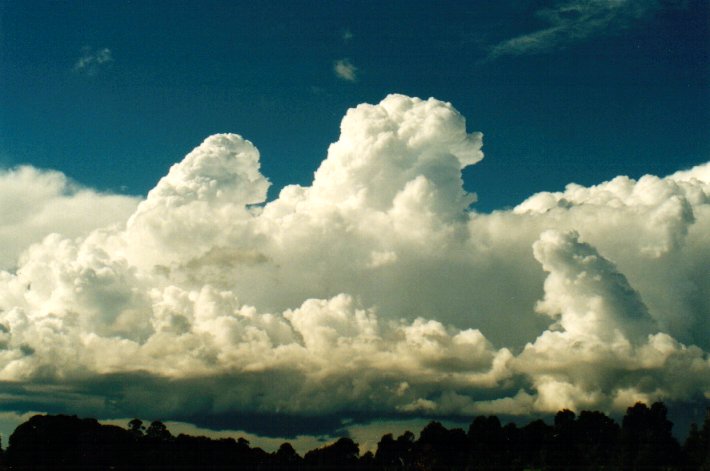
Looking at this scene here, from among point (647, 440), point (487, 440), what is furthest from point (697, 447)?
point (487, 440)

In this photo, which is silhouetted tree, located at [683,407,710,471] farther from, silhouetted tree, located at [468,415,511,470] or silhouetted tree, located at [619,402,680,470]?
silhouetted tree, located at [468,415,511,470]

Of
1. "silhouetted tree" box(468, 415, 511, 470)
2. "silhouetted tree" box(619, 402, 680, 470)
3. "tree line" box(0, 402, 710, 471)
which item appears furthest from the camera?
"silhouetted tree" box(468, 415, 511, 470)

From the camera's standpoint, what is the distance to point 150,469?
17750cm

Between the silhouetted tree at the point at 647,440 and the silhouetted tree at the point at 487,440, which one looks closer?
the silhouetted tree at the point at 647,440

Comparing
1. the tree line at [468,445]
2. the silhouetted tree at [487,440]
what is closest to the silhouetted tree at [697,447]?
the tree line at [468,445]

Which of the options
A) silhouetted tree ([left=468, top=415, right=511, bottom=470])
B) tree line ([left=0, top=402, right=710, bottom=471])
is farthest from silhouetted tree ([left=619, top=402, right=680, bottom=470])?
silhouetted tree ([left=468, top=415, right=511, bottom=470])

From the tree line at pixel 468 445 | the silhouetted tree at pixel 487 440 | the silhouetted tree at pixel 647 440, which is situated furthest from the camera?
the silhouetted tree at pixel 487 440

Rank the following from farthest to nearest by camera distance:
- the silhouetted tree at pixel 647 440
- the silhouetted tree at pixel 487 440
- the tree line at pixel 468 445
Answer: the silhouetted tree at pixel 487 440 < the tree line at pixel 468 445 < the silhouetted tree at pixel 647 440

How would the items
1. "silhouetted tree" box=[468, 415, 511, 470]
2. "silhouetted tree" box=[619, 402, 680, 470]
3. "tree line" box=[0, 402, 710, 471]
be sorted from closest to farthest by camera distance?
"silhouetted tree" box=[619, 402, 680, 470] → "tree line" box=[0, 402, 710, 471] → "silhouetted tree" box=[468, 415, 511, 470]

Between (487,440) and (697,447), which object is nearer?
(697,447)

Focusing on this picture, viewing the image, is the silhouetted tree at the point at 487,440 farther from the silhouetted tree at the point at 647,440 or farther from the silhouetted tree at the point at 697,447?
the silhouetted tree at the point at 697,447

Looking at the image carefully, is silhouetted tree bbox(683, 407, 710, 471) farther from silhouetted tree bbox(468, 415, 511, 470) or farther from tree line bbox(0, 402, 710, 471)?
silhouetted tree bbox(468, 415, 511, 470)

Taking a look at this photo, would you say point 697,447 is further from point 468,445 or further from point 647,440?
point 468,445

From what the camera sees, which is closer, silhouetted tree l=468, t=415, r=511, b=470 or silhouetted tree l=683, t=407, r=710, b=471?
silhouetted tree l=683, t=407, r=710, b=471
